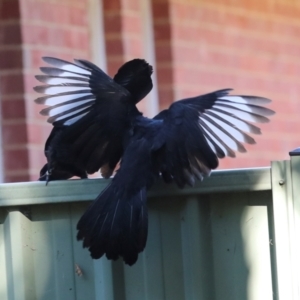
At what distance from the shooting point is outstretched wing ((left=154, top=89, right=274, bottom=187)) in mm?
3080

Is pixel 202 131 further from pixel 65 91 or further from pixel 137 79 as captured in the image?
pixel 65 91

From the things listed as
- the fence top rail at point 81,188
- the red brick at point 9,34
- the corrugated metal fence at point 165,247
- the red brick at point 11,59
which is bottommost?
the corrugated metal fence at point 165,247

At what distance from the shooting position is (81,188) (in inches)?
120

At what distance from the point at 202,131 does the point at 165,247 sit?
0.46 metres

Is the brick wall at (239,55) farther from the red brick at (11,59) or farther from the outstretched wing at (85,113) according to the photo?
the outstretched wing at (85,113)

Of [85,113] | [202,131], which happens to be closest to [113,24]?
[85,113]

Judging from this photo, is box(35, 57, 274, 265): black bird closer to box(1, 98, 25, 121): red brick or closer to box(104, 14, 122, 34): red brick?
box(1, 98, 25, 121): red brick

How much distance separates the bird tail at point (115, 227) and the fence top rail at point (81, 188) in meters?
0.10

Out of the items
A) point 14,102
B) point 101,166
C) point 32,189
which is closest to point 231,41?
point 14,102

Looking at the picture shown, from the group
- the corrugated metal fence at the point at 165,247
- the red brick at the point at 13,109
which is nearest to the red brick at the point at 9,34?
the red brick at the point at 13,109

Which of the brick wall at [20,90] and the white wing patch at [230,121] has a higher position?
the brick wall at [20,90]

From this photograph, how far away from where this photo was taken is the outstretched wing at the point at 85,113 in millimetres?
3299

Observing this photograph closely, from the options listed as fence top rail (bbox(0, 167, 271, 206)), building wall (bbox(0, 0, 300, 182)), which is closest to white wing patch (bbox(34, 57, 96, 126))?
fence top rail (bbox(0, 167, 271, 206))

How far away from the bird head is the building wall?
4.77 feet
